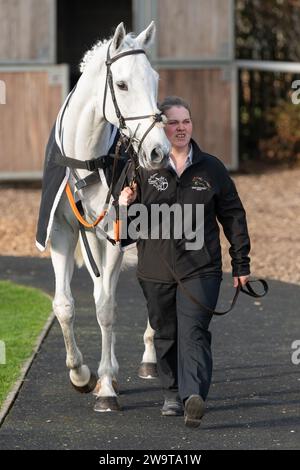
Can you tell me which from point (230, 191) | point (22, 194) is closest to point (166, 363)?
point (230, 191)

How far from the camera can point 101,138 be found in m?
6.93

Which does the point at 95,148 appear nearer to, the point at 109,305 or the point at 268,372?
the point at 109,305

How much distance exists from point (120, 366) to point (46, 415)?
1267 mm

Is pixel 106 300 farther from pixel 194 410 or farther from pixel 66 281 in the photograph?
pixel 194 410

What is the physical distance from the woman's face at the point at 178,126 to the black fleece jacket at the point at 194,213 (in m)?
0.14

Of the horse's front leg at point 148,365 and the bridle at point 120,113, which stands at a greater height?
the bridle at point 120,113

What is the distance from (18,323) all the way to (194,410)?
10.5 feet

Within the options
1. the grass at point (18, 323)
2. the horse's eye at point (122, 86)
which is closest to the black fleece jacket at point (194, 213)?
the horse's eye at point (122, 86)

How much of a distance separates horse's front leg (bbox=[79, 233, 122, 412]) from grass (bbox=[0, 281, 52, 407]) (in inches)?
23.6

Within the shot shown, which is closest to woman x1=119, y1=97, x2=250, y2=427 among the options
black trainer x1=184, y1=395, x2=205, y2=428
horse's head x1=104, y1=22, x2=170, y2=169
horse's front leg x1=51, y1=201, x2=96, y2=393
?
black trainer x1=184, y1=395, x2=205, y2=428

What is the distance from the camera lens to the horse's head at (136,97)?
6.13m

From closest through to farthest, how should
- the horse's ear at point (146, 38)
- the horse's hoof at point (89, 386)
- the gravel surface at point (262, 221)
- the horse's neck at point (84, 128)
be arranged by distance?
the horse's ear at point (146, 38)
the horse's neck at point (84, 128)
the horse's hoof at point (89, 386)
the gravel surface at point (262, 221)

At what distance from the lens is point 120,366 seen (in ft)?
26.0

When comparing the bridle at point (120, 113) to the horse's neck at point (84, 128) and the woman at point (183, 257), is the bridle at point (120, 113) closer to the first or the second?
the horse's neck at point (84, 128)
